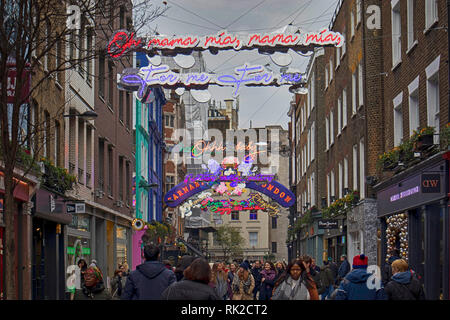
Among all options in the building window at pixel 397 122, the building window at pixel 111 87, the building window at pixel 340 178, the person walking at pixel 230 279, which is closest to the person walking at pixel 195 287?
the person walking at pixel 230 279

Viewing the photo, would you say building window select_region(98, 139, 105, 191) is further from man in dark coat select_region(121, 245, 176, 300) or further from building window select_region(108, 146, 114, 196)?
man in dark coat select_region(121, 245, 176, 300)

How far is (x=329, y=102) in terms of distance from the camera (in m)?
40.1

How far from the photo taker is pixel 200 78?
78.1ft

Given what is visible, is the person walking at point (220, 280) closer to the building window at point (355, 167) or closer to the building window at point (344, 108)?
the building window at point (355, 167)

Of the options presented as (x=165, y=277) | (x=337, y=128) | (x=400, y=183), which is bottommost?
(x=165, y=277)

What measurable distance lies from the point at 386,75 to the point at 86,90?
9.88 m

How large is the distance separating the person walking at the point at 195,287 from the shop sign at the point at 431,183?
1146 cm

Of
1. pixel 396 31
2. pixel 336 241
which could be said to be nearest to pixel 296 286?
pixel 396 31

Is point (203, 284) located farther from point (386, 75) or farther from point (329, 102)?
point (329, 102)

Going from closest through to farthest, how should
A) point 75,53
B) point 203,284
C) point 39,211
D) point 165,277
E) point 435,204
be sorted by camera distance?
1. point 203,284
2. point 165,277
3. point 435,204
4. point 39,211
5. point 75,53

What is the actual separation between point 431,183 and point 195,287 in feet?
38.9

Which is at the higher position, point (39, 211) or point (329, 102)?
point (329, 102)

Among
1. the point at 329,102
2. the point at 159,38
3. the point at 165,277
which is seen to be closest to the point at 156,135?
the point at 329,102

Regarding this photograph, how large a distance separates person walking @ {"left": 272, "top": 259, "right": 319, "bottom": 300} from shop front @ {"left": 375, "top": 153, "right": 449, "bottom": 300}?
764cm
